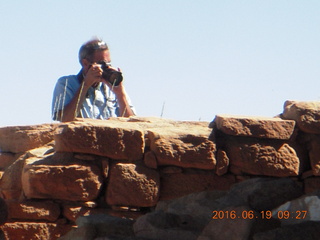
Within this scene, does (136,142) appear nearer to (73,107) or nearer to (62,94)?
(73,107)

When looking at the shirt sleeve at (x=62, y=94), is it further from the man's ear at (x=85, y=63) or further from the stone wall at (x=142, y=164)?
the stone wall at (x=142, y=164)

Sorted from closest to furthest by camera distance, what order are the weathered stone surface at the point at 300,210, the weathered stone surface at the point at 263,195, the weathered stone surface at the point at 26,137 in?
the weathered stone surface at the point at 300,210, the weathered stone surface at the point at 263,195, the weathered stone surface at the point at 26,137

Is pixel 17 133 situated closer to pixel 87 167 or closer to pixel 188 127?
pixel 87 167

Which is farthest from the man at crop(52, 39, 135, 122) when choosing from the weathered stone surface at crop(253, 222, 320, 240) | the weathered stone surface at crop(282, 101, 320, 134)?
the weathered stone surface at crop(253, 222, 320, 240)

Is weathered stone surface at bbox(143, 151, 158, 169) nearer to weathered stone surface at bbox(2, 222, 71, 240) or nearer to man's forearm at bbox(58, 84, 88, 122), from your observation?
weathered stone surface at bbox(2, 222, 71, 240)

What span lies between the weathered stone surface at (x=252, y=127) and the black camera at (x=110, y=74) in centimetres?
114

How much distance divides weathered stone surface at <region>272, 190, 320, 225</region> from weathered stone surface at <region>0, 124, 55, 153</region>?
250cm

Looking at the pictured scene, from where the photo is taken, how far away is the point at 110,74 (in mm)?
5840

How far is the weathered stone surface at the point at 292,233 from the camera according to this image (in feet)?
10.3

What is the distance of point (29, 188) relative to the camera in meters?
4.88

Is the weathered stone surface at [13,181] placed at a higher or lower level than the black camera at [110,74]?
lower

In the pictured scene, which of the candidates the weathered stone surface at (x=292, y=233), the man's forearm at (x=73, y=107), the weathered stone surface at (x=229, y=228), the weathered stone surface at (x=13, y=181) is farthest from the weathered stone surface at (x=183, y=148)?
the weathered stone surface at (x=292, y=233)

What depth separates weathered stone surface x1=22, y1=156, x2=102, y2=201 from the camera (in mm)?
4844

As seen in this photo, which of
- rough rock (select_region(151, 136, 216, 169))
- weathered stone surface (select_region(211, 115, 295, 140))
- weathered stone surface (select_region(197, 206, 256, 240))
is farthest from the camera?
weathered stone surface (select_region(211, 115, 295, 140))
